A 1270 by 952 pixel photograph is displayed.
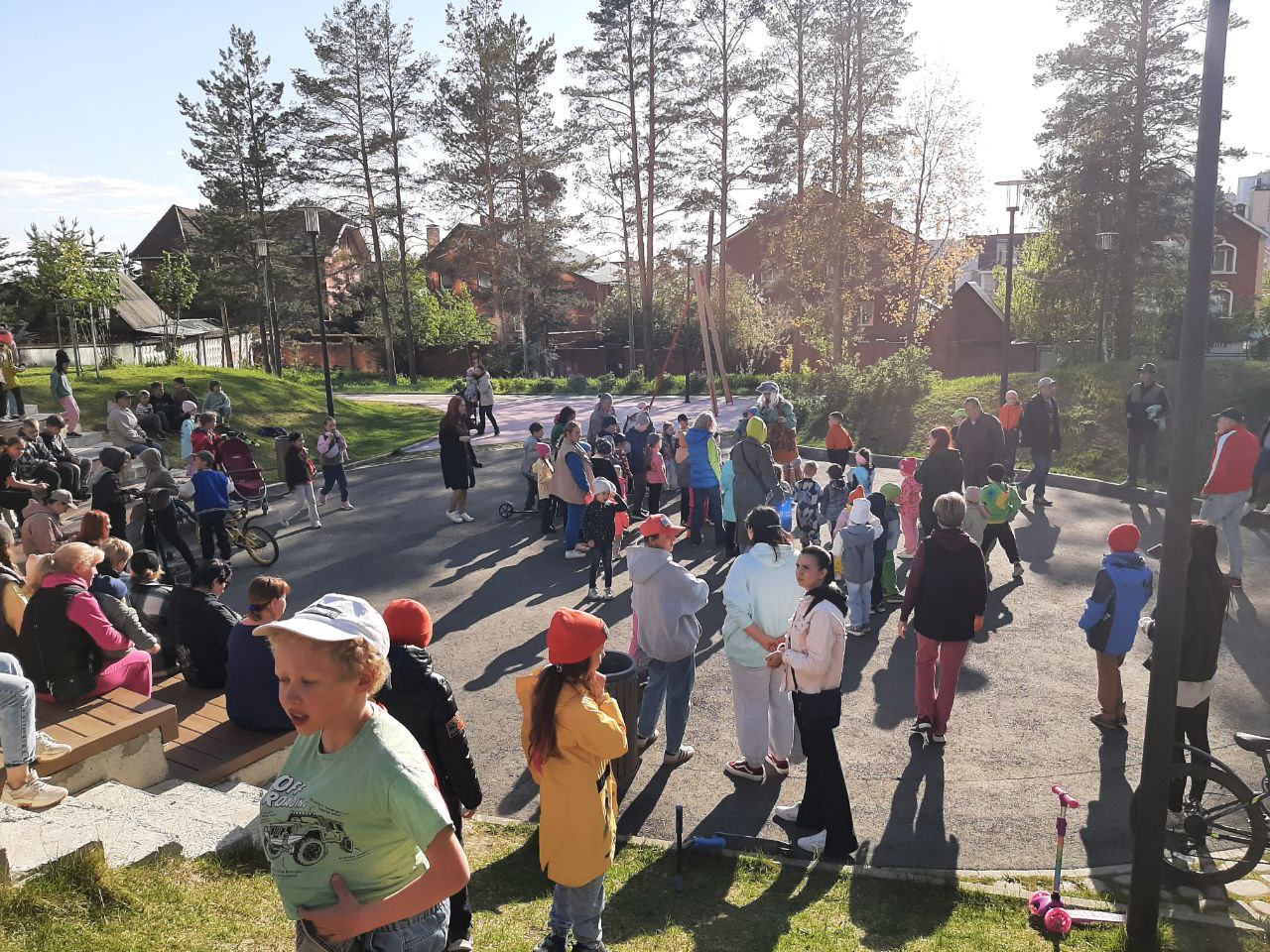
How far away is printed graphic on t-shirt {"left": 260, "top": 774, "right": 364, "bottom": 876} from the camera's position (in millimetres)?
2551

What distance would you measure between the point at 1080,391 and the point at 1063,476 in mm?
5766

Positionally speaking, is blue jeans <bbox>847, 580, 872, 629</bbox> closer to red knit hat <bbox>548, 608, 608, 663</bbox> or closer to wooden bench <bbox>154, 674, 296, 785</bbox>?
wooden bench <bbox>154, 674, 296, 785</bbox>

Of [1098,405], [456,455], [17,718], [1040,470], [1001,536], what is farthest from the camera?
[1098,405]

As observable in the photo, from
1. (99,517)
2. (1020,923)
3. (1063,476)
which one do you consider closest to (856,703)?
(1020,923)

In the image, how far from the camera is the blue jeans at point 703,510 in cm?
1317

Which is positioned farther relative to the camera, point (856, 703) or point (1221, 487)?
point (1221, 487)

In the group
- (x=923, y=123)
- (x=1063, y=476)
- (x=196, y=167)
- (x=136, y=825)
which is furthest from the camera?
(x=196, y=167)

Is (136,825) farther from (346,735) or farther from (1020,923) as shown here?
(1020,923)

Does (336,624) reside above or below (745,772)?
above

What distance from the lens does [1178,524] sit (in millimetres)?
4598

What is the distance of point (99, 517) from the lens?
829 centimetres

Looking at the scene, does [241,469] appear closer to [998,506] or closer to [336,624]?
[998,506]

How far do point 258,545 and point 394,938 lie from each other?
11.5 metres

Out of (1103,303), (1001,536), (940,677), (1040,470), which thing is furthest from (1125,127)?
(940,677)
